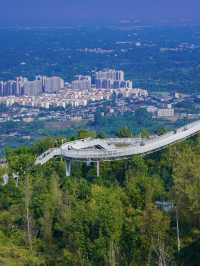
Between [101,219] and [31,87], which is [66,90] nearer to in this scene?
[31,87]

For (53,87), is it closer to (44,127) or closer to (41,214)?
(44,127)

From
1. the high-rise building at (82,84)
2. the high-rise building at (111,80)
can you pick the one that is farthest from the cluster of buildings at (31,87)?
the high-rise building at (111,80)

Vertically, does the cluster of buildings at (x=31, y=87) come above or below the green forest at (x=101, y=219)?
below

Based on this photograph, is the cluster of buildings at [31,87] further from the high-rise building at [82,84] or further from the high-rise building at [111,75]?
the high-rise building at [111,75]

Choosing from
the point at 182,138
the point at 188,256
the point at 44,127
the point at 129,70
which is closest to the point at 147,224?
the point at 188,256

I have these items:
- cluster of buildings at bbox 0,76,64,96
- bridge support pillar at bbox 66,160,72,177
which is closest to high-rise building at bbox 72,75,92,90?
cluster of buildings at bbox 0,76,64,96

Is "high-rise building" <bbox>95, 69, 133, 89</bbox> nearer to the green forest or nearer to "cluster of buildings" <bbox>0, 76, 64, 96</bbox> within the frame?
"cluster of buildings" <bbox>0, 76, 64, 96</bbox>
